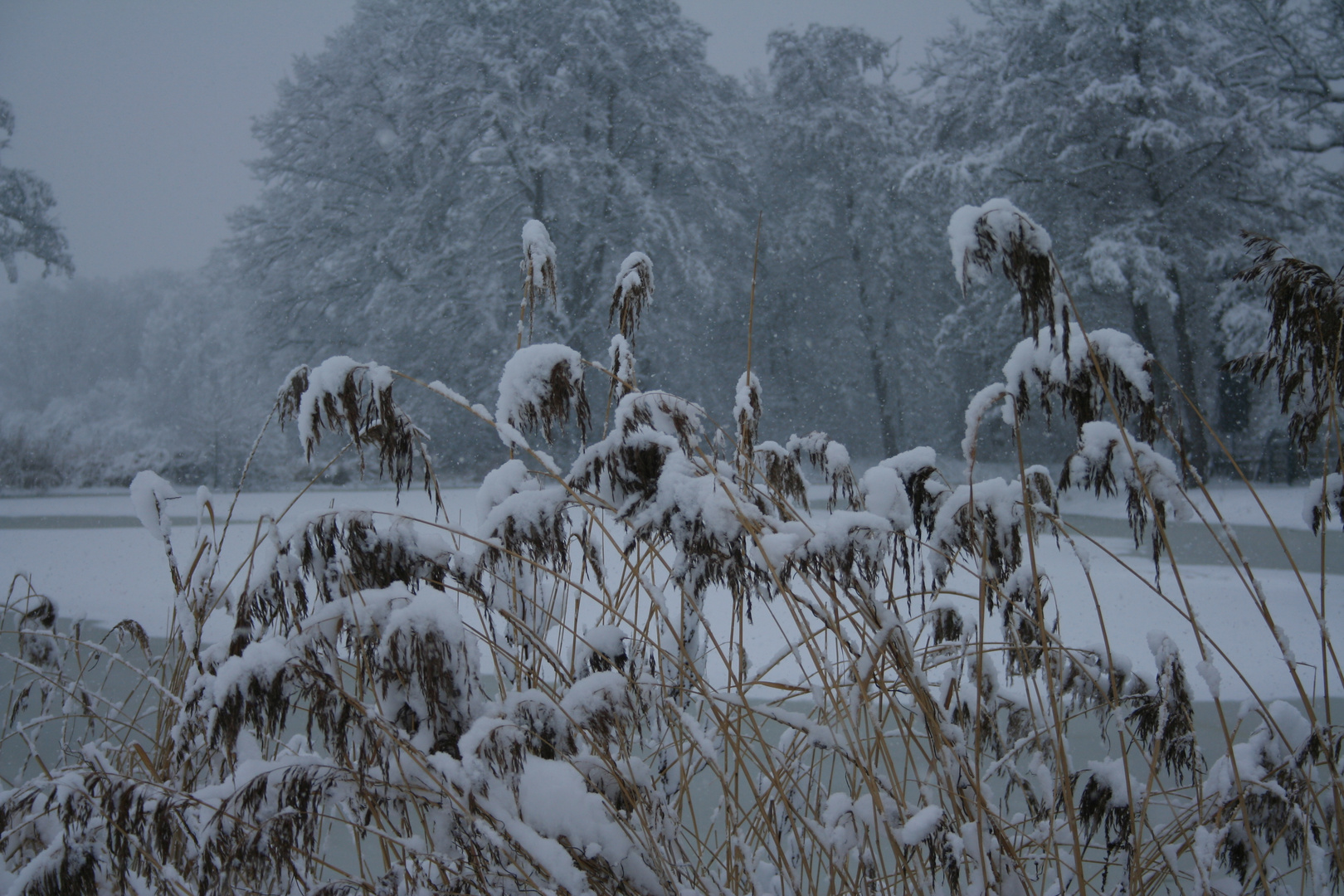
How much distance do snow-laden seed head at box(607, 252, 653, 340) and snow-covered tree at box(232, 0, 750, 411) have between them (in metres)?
13.4

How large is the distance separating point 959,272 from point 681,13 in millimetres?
18147

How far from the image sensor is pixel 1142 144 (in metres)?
13.0

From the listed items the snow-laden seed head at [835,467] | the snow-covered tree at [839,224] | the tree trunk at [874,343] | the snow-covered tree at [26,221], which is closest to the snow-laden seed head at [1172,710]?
the snow-laden seed head at [835,467]

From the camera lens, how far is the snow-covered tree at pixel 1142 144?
12.3 m

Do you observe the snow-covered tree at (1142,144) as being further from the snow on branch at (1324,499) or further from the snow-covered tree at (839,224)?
the snow on branch at (1324,499)

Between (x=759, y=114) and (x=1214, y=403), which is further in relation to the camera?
(x=759, y=114)

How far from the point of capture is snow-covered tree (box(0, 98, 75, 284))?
16078 millimetres

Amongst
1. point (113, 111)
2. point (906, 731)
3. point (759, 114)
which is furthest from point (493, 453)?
point (113, 111)

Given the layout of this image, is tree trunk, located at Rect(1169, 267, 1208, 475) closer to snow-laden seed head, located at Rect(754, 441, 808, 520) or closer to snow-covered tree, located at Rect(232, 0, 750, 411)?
snow-covered tree, located at Rect(232, 0, 750, 411)

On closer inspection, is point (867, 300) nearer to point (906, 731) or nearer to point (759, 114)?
point (759, 114)

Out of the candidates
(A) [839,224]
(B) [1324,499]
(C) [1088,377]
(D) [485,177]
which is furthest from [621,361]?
(A) [839,224]

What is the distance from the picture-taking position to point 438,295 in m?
15.8

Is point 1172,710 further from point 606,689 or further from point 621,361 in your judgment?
point 621,361

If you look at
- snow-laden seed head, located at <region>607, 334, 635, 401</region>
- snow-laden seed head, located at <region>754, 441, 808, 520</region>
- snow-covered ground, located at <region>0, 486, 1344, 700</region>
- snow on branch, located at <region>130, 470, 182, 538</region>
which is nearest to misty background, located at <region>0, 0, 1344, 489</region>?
snow-covered ground, located at <region>0, 486, 1344, 700</region>
